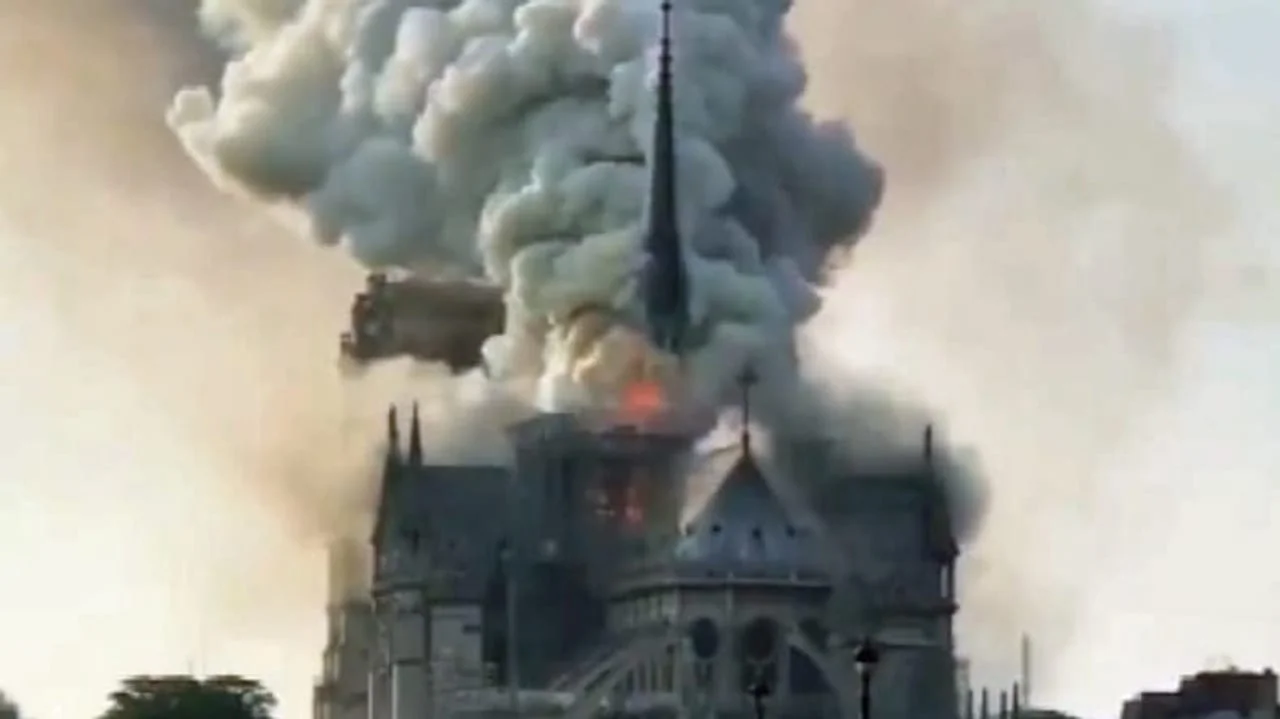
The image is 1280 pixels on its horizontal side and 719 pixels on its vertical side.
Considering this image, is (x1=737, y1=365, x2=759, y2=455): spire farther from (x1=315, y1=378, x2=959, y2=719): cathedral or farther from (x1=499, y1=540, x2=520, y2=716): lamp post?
(x1=499, y1=540, x2=520, y2=716): lamp post

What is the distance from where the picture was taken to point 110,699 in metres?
159

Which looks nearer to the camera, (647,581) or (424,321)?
(647,581)

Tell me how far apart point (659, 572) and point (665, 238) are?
8.03 m

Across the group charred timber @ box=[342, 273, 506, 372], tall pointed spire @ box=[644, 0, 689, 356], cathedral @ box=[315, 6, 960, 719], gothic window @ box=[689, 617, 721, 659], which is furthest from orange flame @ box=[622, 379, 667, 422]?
charred timber @ box=[342, 273, 506, 372]

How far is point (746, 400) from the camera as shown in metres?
157

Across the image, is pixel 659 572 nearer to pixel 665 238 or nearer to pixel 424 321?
pixel 665 238

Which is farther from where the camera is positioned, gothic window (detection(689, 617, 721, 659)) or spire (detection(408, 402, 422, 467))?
spire (detection(408, 402, 422, 467))

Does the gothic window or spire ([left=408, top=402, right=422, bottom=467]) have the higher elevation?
spire ([left=408, top=402, right=422, bottom=467])

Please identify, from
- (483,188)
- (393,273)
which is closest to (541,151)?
(483,188)

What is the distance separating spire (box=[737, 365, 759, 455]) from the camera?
156 m

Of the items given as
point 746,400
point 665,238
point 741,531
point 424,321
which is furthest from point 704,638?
point 424,321

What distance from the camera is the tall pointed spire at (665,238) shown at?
157 metres

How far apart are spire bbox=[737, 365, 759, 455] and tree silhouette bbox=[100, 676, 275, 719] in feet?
44.0

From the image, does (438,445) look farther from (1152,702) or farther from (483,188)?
(1152,702)
